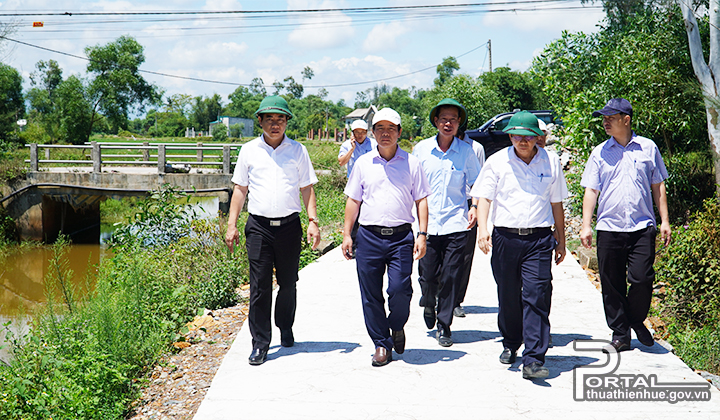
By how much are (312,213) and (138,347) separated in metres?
2.23

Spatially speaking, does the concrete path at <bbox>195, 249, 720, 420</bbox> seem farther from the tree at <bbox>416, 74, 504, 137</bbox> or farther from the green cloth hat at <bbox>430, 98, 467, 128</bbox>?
the tree at <bbox>416, 74, 504, 137</bbox>

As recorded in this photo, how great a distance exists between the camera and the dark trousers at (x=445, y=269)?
5156 millimetres

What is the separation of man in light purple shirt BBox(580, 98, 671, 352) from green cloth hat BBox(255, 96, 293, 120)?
2539 mm

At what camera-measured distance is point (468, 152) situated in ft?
17.9

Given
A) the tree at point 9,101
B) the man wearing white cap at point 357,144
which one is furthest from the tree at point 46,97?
the man wearing white cap at point 357,144

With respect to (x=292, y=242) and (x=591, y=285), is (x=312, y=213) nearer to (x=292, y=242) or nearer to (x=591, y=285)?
(x=292, y=242)

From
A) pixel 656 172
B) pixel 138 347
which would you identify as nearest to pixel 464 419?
pixel 656 172

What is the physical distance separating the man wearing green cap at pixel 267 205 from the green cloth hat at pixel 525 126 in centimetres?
170

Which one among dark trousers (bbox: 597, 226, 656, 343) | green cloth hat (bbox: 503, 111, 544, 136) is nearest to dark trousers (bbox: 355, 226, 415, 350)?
green cloth hat (bbox: 503, 111, 544, 136)

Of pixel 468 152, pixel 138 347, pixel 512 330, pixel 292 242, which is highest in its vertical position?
pixel 468 152

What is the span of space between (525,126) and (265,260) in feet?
7.52

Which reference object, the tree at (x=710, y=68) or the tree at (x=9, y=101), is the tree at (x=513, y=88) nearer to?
the tree at (x=710, y=68)

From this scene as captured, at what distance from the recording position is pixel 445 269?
17.1ft

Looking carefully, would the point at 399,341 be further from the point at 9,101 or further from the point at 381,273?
the point at 9,101
